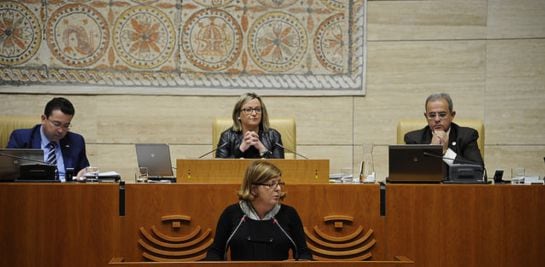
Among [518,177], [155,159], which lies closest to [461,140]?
[518,177]

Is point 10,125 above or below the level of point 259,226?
above

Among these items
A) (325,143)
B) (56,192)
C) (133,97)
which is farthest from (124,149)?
(56,192)

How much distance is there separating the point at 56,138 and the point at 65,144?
0.11 m

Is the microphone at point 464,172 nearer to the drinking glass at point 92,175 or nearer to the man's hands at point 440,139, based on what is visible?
the man's hands at point 440,139

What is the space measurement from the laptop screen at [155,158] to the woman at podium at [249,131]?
0.56m

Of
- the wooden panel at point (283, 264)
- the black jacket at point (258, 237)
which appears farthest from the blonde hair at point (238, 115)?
the wooden panel at point (283, 264)

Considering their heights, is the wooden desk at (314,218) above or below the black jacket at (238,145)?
below

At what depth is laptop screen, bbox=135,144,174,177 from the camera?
14.0ft

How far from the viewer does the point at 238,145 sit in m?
4.85

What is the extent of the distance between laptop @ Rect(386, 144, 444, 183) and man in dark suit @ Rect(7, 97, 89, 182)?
2.07 meters

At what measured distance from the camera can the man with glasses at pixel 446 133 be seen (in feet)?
15.7

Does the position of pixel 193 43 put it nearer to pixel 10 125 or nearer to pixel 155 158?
pixel 10 125

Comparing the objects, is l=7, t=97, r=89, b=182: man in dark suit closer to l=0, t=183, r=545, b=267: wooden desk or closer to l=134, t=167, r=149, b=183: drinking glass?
l=134, t=167, r=149, b=183: drinking glass

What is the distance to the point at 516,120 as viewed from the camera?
6141mm
